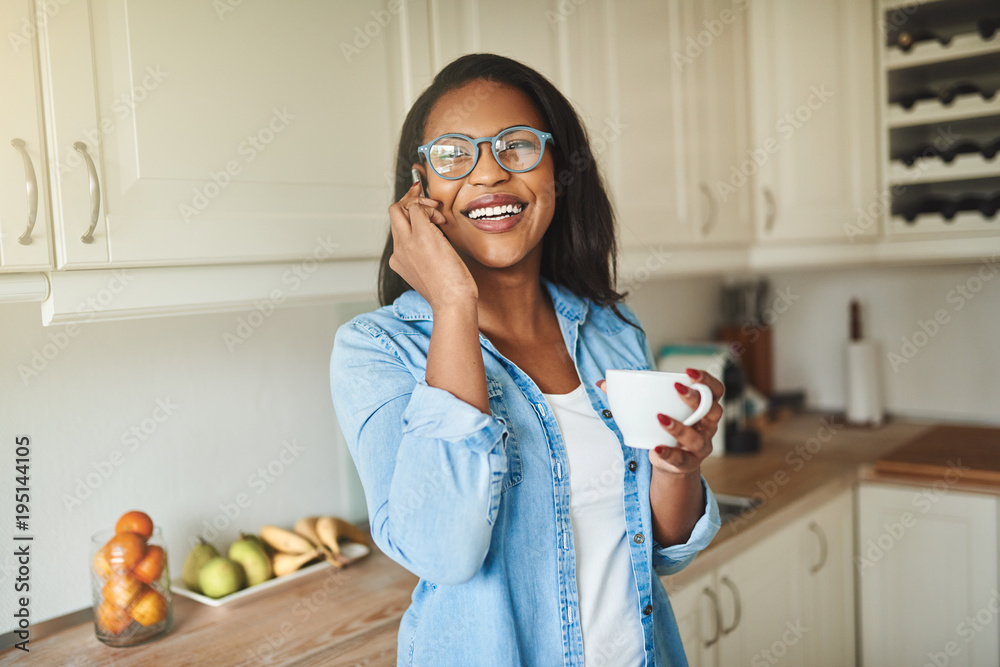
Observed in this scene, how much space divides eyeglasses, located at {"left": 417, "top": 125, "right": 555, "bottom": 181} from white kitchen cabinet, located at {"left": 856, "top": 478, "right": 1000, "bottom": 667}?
5.21 ft

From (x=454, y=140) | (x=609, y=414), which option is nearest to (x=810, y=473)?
(x=609, y=414)

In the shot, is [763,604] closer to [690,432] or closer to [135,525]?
[690,432]

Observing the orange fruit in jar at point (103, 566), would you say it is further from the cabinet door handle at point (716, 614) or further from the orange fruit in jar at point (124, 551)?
the cabinet door handle at point (716, 614)

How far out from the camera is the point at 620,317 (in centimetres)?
122

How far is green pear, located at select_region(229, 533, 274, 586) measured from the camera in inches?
57.5

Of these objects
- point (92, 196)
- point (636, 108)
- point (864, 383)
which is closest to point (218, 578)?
point (92, 196)

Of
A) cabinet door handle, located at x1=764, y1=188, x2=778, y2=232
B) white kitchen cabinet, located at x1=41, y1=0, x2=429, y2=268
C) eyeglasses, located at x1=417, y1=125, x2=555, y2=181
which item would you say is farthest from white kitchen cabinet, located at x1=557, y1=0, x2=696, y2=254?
eyeglasses, located at x1=417, y1=125, x2=555, y2=181

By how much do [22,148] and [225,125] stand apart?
0.92ft

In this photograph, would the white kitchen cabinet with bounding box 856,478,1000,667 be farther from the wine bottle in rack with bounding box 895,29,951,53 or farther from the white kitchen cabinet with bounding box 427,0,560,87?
the white kitchen cabinet with bounding box 427,0,560,87

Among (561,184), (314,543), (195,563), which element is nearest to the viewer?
(561,184)

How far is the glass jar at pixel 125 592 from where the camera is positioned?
1.25 meters

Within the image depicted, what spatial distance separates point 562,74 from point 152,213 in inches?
36.3

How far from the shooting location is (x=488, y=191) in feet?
3.31

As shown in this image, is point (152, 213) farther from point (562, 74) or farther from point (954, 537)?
point (954, 537)
